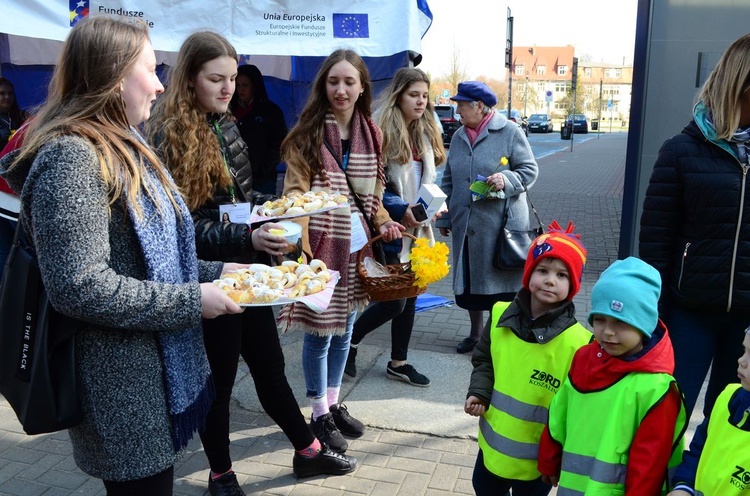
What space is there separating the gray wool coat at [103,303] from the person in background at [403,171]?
2211 millimetres

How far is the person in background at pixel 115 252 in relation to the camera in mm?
1527

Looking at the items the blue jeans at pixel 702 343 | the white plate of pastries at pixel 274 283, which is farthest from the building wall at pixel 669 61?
the white plate of pastries at pixel 274 283

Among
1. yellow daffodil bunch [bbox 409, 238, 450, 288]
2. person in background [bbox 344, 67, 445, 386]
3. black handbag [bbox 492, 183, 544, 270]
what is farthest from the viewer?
black handbag [bbox 492, 183, 544, 270]

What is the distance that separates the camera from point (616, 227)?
10453 mm

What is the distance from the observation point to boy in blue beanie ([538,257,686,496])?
1.84 metres

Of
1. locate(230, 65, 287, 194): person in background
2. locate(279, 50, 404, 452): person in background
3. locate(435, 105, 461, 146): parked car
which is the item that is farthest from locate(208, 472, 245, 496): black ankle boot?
locate(435, 105, 461, 146): parked car

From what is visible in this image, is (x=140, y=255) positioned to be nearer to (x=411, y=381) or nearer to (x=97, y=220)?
(x=97, y=220)

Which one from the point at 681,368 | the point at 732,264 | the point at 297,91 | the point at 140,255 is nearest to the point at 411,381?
the point at 681,368

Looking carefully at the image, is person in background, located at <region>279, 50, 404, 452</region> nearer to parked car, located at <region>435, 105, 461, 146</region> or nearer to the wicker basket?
the wicker basket

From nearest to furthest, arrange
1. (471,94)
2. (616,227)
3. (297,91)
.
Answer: (471,94) → (297,91) → (616,227)

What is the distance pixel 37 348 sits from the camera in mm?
1615

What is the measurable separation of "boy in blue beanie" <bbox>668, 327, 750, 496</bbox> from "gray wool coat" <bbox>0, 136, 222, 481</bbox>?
1.43 meters

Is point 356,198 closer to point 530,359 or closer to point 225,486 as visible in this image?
point 530,359

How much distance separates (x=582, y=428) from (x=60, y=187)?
162 cm
